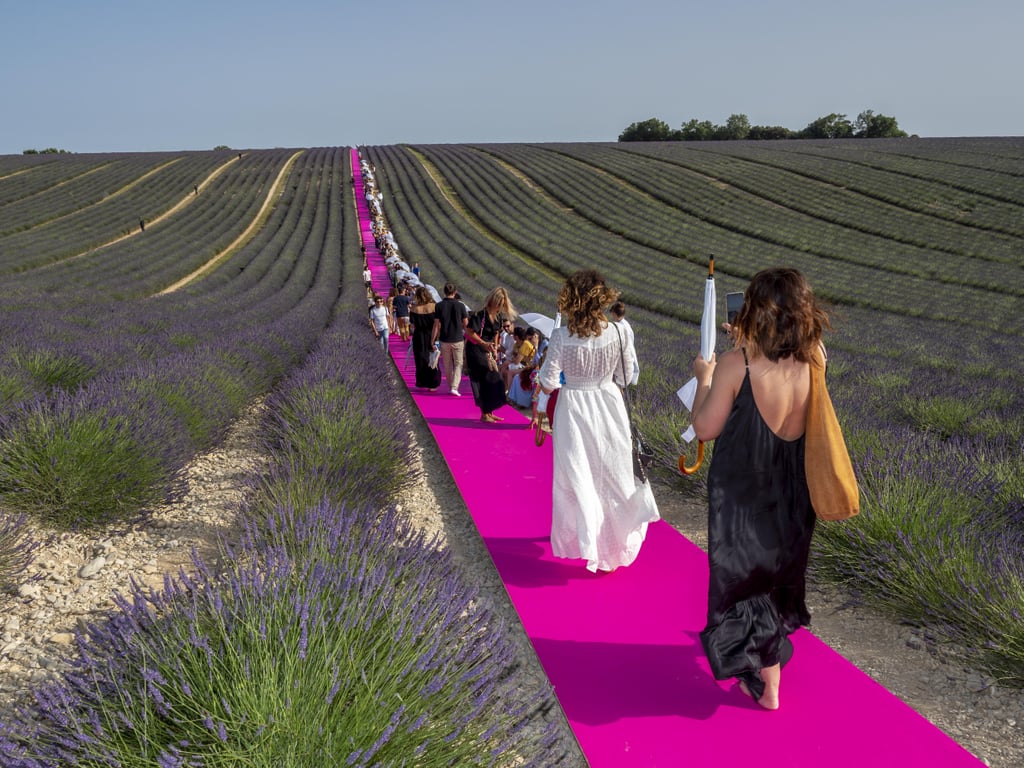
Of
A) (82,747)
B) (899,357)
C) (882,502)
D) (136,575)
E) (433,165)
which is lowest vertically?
(899,357)

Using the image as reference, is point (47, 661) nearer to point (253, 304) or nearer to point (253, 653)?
point (253, 653)

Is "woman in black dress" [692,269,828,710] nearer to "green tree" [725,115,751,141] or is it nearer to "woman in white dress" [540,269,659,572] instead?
"woman in white dress" [540,269,659,572]

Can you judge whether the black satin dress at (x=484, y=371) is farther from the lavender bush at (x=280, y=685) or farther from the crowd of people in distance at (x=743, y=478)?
the lavender bush at (x=280, y=685)

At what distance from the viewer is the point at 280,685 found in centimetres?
182

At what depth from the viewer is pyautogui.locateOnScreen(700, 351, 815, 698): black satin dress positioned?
2494 mm

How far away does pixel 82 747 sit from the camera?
1.65 metres

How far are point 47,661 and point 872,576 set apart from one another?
3.97 meters

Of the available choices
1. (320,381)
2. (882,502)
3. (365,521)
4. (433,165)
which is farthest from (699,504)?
(433,165)

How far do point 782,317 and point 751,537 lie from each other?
0.86 metres

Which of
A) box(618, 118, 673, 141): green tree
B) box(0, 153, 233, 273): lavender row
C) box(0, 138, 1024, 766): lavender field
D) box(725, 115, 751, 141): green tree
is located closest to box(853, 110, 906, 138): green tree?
box(725, 115, 751, 141): green tree

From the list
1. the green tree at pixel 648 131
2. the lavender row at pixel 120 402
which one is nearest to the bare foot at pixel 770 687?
the lavender row at pixel 120 402

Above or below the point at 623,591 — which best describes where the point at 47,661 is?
above

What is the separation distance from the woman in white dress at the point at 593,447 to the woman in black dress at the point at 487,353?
11.5 ft

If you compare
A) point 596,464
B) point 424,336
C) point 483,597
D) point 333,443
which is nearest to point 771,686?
point 596,464
